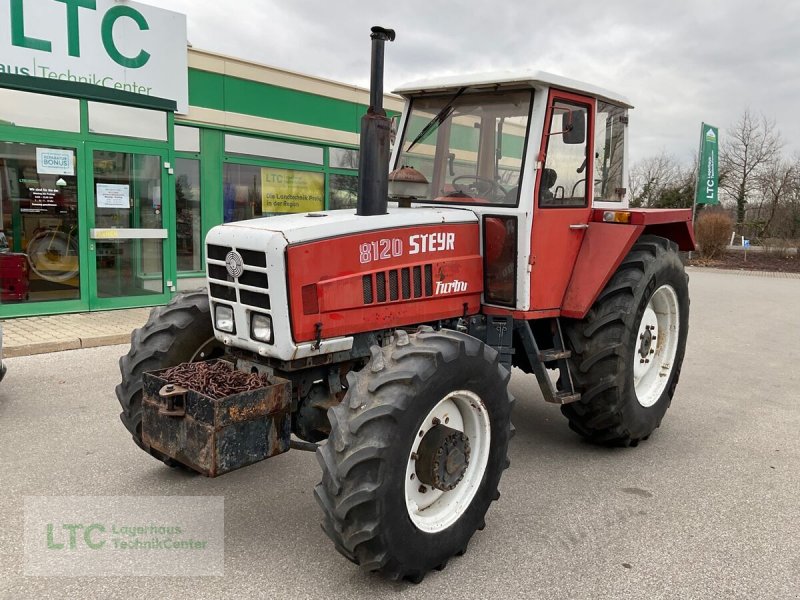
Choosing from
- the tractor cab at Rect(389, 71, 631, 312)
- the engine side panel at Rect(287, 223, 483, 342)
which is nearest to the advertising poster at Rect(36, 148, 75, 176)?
the tractor cab at Rect(389, 71, 631, 312)

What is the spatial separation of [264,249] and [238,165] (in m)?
8.85

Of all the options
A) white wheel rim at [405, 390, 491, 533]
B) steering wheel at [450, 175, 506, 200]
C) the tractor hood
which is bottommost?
white wheel rim at [405, 390, 491, 533]

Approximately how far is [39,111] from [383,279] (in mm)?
7463

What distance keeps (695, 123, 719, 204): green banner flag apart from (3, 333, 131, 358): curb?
20443mm

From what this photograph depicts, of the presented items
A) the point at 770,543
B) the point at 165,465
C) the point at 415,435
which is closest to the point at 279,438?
the point at 415,435

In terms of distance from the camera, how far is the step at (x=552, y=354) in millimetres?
4340

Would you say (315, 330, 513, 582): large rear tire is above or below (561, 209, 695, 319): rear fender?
below

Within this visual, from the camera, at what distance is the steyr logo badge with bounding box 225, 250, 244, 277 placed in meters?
3.34

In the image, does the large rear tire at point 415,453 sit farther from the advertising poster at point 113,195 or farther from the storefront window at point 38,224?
the advertising poster at point 113,195

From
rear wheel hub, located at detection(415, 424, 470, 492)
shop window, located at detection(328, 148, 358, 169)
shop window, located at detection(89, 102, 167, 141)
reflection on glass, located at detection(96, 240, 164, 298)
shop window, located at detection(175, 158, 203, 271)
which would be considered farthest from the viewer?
shop window, located at detection(328, 148, 358, 169)

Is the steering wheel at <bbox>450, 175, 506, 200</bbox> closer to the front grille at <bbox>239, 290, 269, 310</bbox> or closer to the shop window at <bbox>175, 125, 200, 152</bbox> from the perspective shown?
the front grille at <bbox>239, 290, 269, 310</bbox>

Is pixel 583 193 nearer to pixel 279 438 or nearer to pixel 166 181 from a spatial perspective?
pixel 279 438

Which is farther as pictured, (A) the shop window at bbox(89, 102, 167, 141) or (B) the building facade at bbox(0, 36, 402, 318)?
(A) the shop window at bbox(89, 102, 167, 141)

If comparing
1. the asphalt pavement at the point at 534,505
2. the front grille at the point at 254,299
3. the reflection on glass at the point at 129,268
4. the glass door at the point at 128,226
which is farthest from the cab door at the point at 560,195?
the reflection on glass at the point at 129,268
